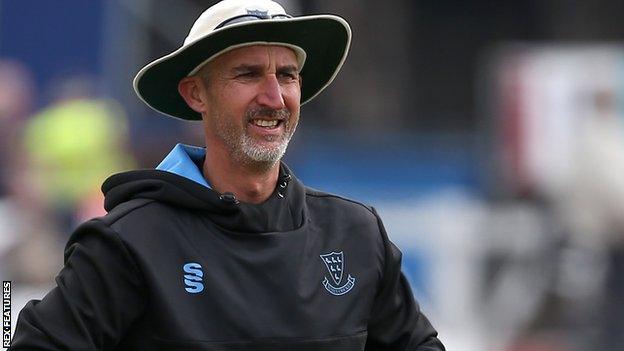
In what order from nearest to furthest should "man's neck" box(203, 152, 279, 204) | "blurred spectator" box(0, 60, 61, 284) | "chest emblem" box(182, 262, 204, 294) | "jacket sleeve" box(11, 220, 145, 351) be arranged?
"jacket sleeve" box(11, 220, 145, 351) → "chest emblem" box(182, 262, 204, 294) → "man's neck" box(203, 152, 279, 204) → "blurred spectator" box(0, 60, 61, 284)

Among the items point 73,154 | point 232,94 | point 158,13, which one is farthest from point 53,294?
point 158,13

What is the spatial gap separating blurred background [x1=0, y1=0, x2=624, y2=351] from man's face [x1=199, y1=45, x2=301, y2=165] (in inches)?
221

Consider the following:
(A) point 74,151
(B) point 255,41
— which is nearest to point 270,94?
(B) point 255,41

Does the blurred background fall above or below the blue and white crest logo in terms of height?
below

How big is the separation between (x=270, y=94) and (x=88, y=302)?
73 cm

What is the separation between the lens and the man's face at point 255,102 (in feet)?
14.7

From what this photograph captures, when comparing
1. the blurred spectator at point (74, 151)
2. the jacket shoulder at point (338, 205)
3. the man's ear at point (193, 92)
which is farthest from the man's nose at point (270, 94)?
the blurred spectator at point (74, 151)

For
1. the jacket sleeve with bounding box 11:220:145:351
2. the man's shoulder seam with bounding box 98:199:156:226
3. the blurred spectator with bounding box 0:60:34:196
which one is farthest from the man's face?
the blurred spectator with bounding box 0:60:34:196

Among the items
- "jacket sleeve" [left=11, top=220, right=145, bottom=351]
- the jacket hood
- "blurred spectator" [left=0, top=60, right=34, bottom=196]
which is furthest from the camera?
"blurred spectator" [left=0, top=60, right=34, bottom=196]

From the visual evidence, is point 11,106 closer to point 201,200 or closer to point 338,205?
point 338,205

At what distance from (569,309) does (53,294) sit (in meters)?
7.82

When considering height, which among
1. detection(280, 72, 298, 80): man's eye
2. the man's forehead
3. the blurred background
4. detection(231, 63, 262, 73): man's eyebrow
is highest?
the man's forehead

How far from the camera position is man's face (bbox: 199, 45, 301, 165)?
4.48 metres

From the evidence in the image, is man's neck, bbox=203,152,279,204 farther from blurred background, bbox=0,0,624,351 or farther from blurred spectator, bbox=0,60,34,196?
blurred spectator, bbox=0,60,34,196
